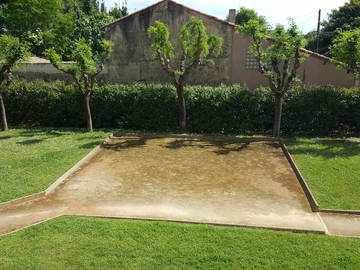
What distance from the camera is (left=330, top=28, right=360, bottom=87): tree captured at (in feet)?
39.4

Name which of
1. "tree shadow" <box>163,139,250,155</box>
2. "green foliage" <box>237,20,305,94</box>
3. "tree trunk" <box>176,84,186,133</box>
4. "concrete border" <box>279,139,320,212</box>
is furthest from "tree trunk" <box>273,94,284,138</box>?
"tree trunk" <box>176,84,186,133</box>

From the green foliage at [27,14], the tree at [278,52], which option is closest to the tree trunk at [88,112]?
the tree at [278,52]

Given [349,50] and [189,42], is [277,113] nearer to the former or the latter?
[349,50]

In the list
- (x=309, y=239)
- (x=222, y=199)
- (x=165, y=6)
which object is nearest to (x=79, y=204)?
(x=222, y=199)

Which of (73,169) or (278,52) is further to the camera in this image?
(278,52)

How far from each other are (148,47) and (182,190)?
1477cm

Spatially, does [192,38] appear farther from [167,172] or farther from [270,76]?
[167,172]

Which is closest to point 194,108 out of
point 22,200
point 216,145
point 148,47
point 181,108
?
point 181,108

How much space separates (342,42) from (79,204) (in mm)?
11243

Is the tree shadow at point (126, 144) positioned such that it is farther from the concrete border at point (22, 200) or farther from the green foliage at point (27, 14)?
the green foliage at point (27, 14)

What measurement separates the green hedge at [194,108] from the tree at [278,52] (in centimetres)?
93

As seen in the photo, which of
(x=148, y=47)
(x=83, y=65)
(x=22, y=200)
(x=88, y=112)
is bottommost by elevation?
(x=22, y=200)

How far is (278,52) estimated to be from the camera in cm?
1265

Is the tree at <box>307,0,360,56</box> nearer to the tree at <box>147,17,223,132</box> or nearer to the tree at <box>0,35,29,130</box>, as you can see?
the tree at <box>147,17,223,132</box>
